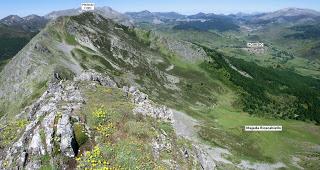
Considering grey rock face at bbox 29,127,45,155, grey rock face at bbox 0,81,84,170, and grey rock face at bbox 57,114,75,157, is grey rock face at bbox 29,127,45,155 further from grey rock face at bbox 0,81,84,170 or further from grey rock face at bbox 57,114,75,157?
grey rock face at bbox 57,114,75,157

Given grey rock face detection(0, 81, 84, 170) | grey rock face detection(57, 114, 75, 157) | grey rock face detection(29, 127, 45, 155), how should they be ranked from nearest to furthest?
grey rock face detection(0, 81, 84, 170) → grey rock face detection(29, 127, 45, 155) → grey rock face detection(57, 114, 75, 157)

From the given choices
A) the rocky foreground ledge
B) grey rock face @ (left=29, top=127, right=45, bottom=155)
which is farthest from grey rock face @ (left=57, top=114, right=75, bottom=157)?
grey rock face @ (left=29, top=127, right=45, bottom=155)

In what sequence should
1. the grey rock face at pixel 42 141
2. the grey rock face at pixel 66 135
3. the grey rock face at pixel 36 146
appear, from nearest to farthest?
1. the grey rock face at pixel 42 141
2. the grey rock face at pixel 36 146
3. the grey rock face at pixel 66 135

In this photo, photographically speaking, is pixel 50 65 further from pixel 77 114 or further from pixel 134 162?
pixel 134 162

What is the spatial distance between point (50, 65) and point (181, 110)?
5859cm

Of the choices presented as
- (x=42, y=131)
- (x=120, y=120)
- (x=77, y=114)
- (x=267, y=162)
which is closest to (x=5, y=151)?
(x=42, y=131)

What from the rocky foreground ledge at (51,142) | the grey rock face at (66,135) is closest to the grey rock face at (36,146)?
the rocky foreground ledge at (51,142)

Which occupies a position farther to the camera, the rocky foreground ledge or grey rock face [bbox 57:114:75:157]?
grey rock face [bbox 57:114:75:157]

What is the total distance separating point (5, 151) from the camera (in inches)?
2114

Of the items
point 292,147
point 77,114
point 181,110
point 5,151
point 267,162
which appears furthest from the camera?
point 181,110

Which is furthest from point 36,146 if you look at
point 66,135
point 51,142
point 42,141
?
point 66,135

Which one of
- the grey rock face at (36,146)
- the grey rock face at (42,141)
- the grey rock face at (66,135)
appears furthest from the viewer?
the grey rock face at (66,135)

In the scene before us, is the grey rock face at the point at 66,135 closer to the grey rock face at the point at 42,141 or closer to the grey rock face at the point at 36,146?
the grey rock face at the point at 42,141

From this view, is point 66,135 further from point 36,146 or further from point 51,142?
point 36,146
